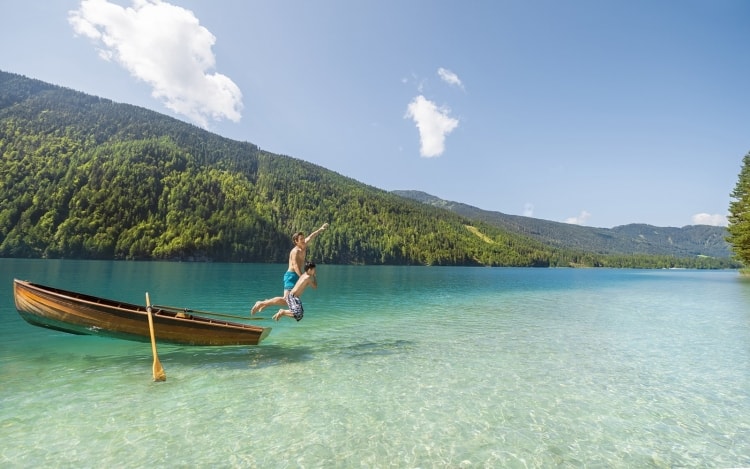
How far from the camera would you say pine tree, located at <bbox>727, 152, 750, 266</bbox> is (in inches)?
2469

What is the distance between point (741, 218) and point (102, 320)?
3791 inches

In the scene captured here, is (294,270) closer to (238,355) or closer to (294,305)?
(294,305)

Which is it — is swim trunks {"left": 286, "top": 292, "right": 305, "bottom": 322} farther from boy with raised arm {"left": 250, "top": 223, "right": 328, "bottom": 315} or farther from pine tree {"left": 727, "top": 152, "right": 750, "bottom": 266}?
pine tree {"left": 727, "top": 152, "right": 750, "bottom": 266}

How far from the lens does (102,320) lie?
13.7 metres

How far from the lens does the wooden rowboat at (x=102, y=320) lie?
13.7m

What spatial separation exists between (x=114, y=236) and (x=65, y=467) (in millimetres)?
190530

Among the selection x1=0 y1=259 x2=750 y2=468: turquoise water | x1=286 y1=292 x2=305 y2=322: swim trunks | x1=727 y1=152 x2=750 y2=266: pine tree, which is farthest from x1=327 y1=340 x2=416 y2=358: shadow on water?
x1=727 y1=152 x2=750 y2=266: pine tree

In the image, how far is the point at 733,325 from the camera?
23.9 m

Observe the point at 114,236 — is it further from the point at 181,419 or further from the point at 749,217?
the point at 749,217

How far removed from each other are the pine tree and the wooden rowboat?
82337 millimetres

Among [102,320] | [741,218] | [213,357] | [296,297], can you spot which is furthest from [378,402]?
[741,218]

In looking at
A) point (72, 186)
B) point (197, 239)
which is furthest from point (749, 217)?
point (72, 186)

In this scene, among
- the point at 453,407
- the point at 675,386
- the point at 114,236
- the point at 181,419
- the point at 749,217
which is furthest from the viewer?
A: the point at 114,236

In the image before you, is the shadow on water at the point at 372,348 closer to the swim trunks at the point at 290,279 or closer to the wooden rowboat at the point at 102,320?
the swim trunks at the point at 290,279
